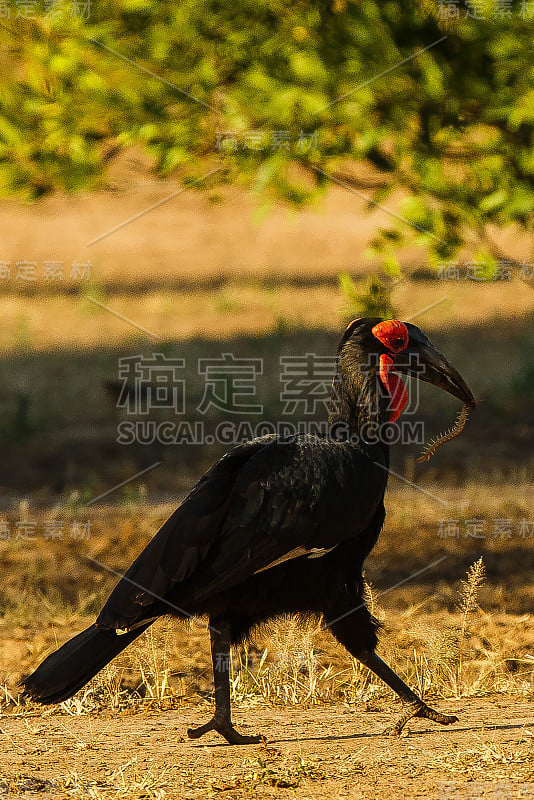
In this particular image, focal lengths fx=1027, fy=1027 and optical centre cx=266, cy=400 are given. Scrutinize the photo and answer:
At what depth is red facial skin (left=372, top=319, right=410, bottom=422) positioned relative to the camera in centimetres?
383

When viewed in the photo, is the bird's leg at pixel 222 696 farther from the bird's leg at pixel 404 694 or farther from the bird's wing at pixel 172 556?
the bird's leg at pixel 404 694

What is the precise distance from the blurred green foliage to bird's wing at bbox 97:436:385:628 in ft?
5.68

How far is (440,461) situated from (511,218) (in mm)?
2737

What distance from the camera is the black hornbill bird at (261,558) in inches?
137

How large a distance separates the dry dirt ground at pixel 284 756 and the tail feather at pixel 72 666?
9.5 inches

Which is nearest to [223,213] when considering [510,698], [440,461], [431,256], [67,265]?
[67,265]

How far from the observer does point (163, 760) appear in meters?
3.48

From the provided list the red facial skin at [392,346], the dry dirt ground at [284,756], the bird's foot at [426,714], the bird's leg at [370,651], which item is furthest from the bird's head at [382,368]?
the dry dirt ground at [284,756]

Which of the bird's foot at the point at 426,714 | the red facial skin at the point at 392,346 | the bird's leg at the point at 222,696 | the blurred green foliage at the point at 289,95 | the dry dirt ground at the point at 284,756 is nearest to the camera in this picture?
the dry dirt ground at the point at 284,756

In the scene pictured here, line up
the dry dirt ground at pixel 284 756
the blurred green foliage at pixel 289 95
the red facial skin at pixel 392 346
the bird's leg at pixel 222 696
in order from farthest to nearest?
1. the blurred green foliage at pixel 289 95
2. the red facial skin at pixel 392 346
3. the bird's leg at pixel 222 696
4. the dry dirt ground at pixel 284 756

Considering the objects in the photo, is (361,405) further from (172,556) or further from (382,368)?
(172,556)

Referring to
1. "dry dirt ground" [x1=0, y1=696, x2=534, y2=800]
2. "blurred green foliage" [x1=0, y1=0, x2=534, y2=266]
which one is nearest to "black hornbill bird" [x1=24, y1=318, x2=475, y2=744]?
"dry dirt ground" [x1=0, y1=696, x2=534, y2=800]

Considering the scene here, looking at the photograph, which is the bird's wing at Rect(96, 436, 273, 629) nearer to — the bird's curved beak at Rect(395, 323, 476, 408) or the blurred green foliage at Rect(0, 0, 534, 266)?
the bird's curved beak at Rect(395, 323, 476, 408)

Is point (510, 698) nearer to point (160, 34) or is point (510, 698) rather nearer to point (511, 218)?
point (511, 218)
